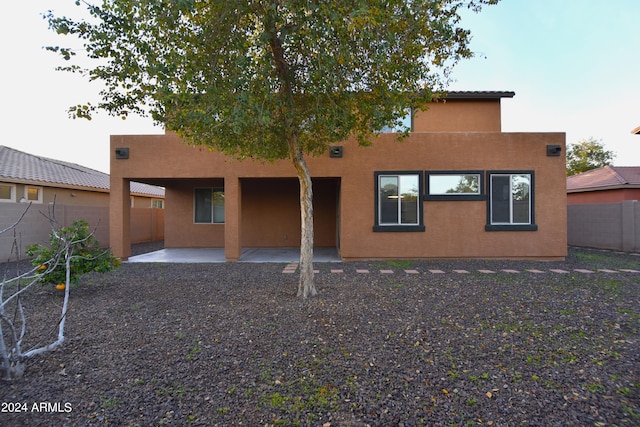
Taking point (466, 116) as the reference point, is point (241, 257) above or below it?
below

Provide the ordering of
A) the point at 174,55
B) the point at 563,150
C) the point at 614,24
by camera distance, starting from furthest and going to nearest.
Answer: the point at 614,24
the point at 563,150
the point at 174,55

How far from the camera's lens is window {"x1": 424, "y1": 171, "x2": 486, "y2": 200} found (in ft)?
31.0

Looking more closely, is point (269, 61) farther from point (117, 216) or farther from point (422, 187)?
point (117, 216)

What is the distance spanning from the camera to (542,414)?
2.30 meters

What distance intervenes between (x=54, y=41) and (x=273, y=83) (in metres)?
3.08

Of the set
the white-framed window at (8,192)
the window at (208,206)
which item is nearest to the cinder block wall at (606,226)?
the window at (208,206)

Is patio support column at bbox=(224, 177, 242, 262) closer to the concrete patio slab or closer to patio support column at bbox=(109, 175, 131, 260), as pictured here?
the concrete patio slab

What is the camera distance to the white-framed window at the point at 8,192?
38.3 ft

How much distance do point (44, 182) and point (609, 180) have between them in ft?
82.2

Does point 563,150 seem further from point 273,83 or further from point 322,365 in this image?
point 322,365

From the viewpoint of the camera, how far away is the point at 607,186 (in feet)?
49.1

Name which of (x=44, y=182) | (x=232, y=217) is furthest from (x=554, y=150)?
(x=44, y=182)

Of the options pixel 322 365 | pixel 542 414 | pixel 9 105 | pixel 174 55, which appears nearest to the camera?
pixel 542 414

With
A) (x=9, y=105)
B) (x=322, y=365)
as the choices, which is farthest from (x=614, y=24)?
(x=9, y=105)
